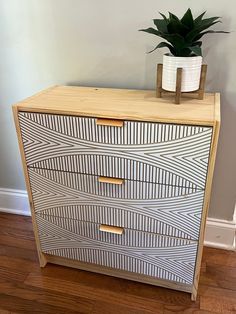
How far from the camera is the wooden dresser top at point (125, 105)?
101 centimetres

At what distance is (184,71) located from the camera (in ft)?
3.61

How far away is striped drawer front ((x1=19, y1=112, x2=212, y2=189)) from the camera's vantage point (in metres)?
1.01

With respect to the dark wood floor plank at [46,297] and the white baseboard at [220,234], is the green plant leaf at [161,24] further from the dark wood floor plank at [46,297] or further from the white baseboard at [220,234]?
the dark wood floor plank at [46,297]

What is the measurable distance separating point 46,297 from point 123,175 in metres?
0.72

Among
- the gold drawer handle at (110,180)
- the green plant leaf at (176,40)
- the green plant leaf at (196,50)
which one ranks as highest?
the green plant leaf at (176,40)

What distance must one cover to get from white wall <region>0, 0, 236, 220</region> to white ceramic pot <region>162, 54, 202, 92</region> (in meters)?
0.19

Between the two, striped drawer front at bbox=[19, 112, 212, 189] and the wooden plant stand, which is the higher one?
the wooden plant stand

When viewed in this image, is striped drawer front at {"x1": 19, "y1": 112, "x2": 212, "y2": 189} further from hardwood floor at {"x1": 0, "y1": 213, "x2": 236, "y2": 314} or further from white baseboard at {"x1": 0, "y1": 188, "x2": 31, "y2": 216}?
white baseboard at {"x1": 0, "y1": 188, "x2": 31, "y2": 216}

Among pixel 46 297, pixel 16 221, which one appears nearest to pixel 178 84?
pixel 46 297

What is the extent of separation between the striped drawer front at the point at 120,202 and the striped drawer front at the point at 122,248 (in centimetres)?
5

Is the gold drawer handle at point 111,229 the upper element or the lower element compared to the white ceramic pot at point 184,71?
lower

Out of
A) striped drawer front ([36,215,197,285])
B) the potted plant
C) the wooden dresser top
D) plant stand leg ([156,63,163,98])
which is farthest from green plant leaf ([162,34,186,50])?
striped drawer front ([36,215,197,285])

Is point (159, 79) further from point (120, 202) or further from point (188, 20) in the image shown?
point (120, 202)

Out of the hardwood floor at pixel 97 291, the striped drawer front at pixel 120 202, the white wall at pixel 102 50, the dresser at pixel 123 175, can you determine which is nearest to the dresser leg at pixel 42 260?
the hardwood floor at pixel 97 291
